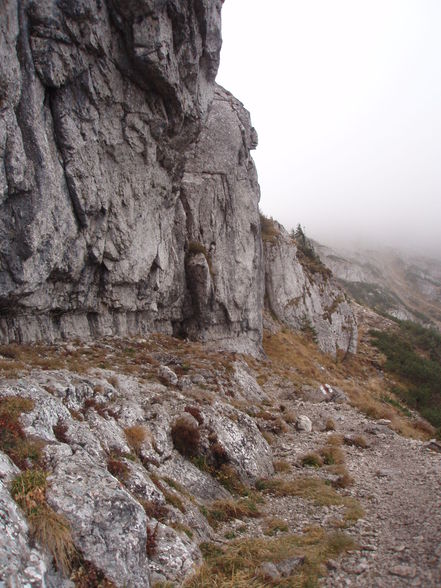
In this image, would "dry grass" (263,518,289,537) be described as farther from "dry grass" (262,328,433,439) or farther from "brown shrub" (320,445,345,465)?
"dry grass" (262,328,433,439)

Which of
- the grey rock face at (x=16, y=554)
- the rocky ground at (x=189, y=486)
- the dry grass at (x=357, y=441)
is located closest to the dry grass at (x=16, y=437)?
the rocky ground at (x=189, y=486)

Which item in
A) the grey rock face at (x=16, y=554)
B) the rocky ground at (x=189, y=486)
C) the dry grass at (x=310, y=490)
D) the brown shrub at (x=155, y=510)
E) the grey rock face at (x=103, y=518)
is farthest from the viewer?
the dry grass at (x=310, y=490)

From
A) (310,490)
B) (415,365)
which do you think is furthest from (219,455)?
(415,365)

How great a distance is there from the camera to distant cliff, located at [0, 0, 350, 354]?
2200cm

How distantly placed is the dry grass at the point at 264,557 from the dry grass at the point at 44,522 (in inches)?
122

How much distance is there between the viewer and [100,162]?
2911 centimetres

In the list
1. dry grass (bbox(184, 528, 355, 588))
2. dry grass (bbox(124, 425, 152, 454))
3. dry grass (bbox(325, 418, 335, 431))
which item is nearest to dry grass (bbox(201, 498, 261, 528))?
dry grass (bbox(184, 528, 355, 588))

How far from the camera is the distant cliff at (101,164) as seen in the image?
22000 mm

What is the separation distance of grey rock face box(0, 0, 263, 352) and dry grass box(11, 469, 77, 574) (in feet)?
49.7

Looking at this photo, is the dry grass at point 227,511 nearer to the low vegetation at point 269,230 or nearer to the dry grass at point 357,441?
the dry grass at point 357,441

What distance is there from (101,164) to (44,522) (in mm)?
25699

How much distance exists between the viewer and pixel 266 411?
1098 inches

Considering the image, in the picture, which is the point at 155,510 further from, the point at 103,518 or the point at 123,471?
the point at 103,518

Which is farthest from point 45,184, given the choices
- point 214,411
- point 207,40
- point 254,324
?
point 254,324
